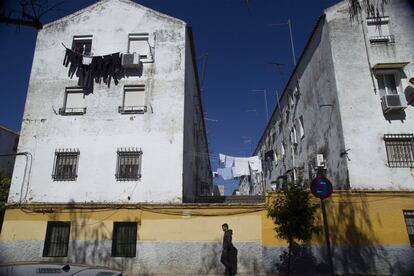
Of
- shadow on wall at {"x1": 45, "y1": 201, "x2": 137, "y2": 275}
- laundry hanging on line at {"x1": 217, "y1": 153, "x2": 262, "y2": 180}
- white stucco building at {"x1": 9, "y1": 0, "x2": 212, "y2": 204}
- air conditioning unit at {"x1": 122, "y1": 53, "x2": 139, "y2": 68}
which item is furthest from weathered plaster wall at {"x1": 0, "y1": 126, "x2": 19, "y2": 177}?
laundry hanging on line at {"x1": 217, "y1": 153, "x2": 262, "y2": 180}

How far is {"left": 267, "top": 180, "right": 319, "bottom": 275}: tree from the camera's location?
10.8m

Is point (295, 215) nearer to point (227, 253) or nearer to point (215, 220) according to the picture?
point (227, 253)

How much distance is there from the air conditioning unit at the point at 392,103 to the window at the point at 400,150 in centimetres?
115

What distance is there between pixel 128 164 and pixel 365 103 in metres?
10.8

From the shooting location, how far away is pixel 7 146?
22.2 metres

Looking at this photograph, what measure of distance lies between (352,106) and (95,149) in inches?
456

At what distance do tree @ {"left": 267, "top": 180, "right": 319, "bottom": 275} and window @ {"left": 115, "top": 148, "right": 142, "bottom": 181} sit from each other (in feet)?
20.4

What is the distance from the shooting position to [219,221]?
1277 centimetres

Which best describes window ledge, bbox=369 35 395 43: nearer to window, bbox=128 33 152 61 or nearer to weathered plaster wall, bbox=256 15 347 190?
weathered plaster wall, bbox=256 15 347 190

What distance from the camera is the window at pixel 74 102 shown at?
15180mm

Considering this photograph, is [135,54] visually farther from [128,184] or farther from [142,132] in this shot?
[128,184]

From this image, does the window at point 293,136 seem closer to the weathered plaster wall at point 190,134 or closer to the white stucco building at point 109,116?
the weathered plaster wall at point 190,134

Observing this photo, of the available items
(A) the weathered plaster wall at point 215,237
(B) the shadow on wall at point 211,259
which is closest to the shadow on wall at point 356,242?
(A) the weathered plaster wall at point 215,237

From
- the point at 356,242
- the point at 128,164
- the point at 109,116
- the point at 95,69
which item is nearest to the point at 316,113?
the point at 356,242
